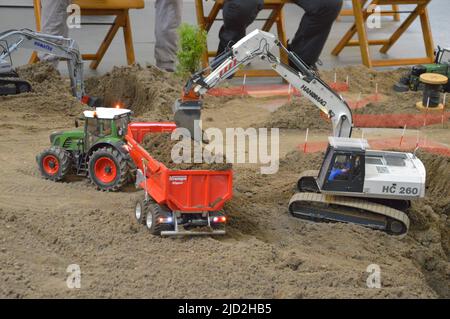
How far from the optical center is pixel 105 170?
9.76 metres

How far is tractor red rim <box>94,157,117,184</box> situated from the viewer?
9.68m

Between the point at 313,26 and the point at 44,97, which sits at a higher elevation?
the point at 313,26

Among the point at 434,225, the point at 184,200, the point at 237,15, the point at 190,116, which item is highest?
the point at 237,15

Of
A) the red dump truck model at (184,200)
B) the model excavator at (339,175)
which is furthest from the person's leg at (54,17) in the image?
the red dump truck model at (184,200)

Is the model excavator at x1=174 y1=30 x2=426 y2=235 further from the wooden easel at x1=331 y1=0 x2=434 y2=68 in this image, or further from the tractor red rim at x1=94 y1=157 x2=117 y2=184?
the wooden easel at x1=331 y1=0 x2=434 y2=68

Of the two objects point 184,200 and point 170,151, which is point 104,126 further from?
point 184,200

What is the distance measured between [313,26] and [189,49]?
91.9 inches

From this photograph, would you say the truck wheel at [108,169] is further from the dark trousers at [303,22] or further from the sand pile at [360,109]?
the dark trousers at [303,22]

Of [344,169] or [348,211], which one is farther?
[348,211]

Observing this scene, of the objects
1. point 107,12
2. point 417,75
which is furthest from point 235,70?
point 417,75

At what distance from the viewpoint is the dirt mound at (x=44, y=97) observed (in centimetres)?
1247

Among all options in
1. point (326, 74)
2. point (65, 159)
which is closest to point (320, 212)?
point (65, 159)
